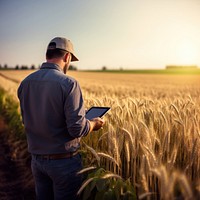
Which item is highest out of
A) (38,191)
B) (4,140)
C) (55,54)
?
(55,54)

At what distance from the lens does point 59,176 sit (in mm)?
2736

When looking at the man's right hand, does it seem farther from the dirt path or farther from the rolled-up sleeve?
the dirt path

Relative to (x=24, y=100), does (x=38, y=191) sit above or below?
below

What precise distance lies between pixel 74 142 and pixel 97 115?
42 cm

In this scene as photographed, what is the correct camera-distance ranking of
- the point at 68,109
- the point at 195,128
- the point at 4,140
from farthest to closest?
the point at 4,140
the point at 195,128
the point at 68,109

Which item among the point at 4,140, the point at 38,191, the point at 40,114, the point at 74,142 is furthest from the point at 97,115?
the point at 4,140

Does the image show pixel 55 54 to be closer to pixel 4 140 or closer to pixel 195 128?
pixel 195 128

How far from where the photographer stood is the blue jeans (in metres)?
2.74

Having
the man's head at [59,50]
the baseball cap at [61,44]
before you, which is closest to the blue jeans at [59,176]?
the man's head at [59,50]

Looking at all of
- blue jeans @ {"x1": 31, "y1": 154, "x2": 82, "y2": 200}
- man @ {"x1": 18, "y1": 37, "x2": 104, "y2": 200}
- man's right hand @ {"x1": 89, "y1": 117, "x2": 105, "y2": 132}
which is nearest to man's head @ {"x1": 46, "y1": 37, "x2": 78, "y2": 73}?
man @ {"x1": 18, "y1": 37, "x2": 104, "y2": 200}

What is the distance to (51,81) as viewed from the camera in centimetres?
260

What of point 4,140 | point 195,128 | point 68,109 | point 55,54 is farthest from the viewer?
point 4,140

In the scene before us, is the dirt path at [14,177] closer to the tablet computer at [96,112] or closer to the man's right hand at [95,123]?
the tablet computer at [96,112]

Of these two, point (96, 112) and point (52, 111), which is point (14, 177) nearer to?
point (96, 112)
